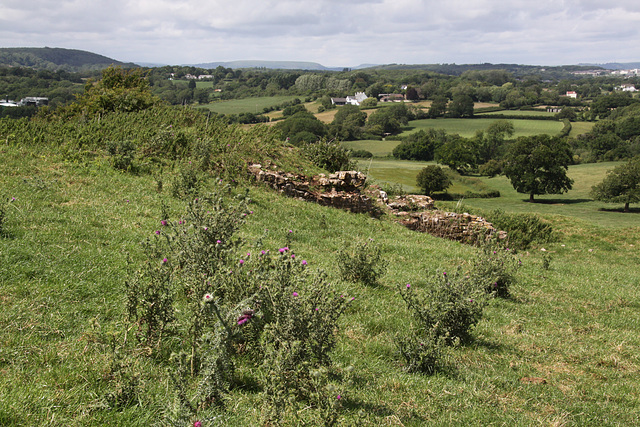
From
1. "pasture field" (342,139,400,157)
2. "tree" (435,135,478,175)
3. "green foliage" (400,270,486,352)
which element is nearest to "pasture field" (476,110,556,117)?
"pasture field" (342,139,400,157)

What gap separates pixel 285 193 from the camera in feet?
41.3

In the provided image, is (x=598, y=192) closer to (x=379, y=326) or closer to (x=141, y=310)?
(x=379, y=326)

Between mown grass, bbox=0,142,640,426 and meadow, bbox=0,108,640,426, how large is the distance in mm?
19

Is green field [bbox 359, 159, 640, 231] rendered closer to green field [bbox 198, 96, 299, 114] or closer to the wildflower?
the wildflower

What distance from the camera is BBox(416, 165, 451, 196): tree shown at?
5100 centimetres

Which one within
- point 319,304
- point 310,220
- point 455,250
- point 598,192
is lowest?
point 598,192

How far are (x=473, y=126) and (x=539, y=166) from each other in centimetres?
6479

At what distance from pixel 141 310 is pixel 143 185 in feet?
21.3

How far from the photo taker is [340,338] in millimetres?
4855

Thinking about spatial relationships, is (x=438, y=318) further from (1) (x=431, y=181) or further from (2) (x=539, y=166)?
(2) (x=539, y=166)

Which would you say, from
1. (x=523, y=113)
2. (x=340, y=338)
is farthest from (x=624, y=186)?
(x=523, y=113)

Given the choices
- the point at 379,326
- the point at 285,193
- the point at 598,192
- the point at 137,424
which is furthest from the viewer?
the point at 598,192

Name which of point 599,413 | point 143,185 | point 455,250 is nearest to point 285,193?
point 143,185

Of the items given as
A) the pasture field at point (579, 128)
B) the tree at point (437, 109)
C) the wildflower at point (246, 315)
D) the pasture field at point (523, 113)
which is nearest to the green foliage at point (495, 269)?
the wildflower at point (246, 315)
